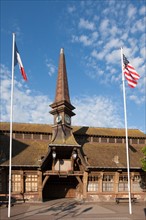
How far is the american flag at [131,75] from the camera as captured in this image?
19672 millimetres

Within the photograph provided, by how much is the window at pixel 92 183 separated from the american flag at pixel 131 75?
561 inches

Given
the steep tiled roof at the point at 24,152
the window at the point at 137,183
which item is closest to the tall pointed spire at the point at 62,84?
the steep tiled roof at the point at 24,152

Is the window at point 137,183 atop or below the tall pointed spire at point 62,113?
below

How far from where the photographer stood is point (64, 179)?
3316 cm

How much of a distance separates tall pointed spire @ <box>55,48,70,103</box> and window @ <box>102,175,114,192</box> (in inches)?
425

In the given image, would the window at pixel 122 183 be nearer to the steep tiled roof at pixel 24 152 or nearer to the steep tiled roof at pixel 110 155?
the steep tiled roof at pixel 110 155

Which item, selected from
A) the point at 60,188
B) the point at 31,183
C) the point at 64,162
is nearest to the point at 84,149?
the point at 64,162

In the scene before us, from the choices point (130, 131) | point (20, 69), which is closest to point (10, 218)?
point (20, 69)

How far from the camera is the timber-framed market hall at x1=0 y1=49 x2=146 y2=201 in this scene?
28312 millimetres

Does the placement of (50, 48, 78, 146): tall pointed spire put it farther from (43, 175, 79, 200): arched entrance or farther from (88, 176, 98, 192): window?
(43, 175, 79, 200): arched entrance

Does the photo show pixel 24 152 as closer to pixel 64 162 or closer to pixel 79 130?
pixel 64 162

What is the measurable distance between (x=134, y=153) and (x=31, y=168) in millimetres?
14353

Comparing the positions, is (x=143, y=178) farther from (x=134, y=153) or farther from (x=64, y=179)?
(x=64, y=179)

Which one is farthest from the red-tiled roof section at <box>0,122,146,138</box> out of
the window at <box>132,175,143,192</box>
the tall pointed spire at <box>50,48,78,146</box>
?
the window at <box>132,175,143,192</box>
